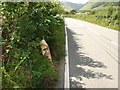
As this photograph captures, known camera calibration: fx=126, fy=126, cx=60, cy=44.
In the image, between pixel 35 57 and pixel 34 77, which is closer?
pixel 34 77

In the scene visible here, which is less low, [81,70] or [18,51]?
[18,51]

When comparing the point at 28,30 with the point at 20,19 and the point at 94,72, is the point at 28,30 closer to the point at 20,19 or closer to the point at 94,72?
the point at 20,19

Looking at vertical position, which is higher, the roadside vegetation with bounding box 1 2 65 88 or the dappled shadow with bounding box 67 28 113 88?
the roadside vegetation with bounding box 1 2 65 88

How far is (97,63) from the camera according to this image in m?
6.48

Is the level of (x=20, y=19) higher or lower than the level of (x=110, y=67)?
higher

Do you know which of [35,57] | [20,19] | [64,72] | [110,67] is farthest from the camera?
[110,67]

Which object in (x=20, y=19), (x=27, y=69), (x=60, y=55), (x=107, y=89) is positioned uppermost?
(x=20, y=19)

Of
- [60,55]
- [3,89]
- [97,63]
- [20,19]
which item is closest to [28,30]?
[20,19]

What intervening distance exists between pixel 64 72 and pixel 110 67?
2371 millimetres

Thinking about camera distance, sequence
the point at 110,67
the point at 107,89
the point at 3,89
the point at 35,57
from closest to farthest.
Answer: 1. the point at 3,89
2. the point at 35,57
3. the point at 107,89
4. the point at 110,67

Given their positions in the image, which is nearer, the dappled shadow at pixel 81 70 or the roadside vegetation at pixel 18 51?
the roadside vegetation at pixel 18 51

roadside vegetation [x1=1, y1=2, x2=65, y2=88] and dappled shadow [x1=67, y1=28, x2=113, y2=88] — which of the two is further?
dappled shadow [x1=67, y1=28, x2=113, y2=88]

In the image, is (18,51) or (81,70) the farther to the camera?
(81,70)

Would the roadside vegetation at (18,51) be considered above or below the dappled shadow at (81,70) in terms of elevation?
above
